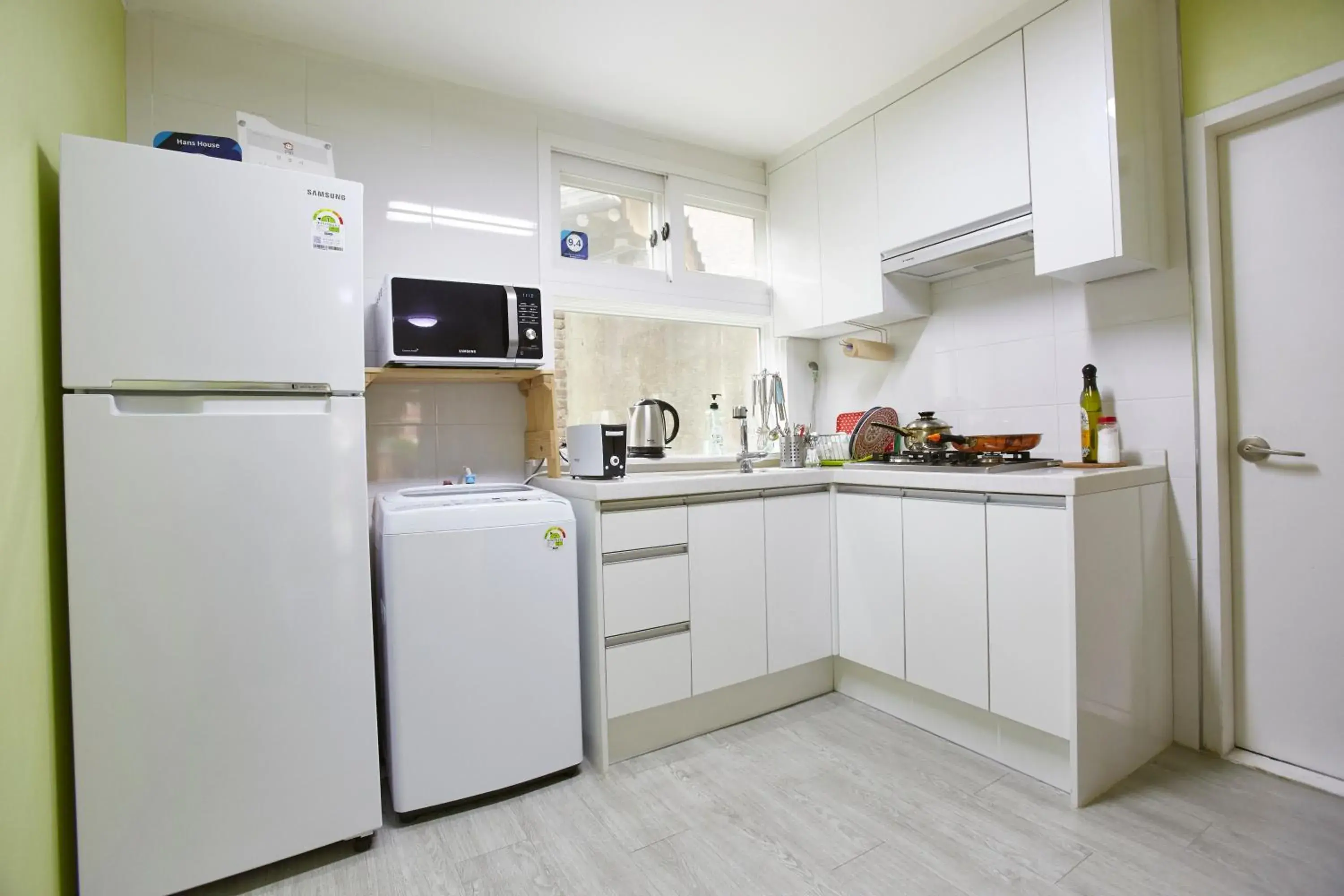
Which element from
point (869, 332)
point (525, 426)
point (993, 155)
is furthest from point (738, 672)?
point (993, 155)

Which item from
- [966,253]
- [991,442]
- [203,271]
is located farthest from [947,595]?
[203,271]

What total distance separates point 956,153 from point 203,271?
240 cm

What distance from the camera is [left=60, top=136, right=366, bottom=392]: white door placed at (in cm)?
139

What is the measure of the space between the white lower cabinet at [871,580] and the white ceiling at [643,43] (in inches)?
64.5

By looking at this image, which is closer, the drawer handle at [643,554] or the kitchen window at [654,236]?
the drawer handle at [643,554]

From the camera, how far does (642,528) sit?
210 centimetres

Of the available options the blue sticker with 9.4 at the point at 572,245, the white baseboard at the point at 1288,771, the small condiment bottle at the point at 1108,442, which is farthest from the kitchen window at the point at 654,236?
the white baseboard at the point at 1288,771

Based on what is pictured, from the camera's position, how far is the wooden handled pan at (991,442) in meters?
2.20

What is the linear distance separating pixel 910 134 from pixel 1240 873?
2.48m

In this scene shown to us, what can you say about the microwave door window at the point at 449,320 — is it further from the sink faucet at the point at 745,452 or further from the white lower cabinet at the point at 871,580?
the white lower cabinet at the point at 871,580

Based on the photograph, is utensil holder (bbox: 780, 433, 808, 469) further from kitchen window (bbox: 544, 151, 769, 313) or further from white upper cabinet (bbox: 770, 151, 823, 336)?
kitchen window (bbox: 544, 151, 769, 313)

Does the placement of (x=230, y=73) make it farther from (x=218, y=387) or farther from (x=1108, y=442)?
(x=1108, y=442)

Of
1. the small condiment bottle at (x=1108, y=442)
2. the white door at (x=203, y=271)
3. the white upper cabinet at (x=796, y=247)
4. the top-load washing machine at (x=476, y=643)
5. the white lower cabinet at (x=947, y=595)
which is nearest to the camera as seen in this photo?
the white door at (x=203, y=271)

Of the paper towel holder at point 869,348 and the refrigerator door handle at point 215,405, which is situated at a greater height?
the paper towel holder at point 869,348
